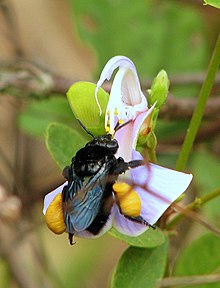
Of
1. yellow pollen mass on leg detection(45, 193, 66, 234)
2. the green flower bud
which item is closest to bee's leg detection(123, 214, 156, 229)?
yellow pollen mass on leg detection(45, 193, 66, 234)

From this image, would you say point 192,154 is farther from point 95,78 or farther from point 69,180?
point 69,180

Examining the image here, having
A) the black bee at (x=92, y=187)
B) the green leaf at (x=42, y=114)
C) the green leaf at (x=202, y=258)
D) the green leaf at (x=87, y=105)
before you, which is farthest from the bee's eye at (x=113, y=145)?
the green leaf at (x=42, y=114)

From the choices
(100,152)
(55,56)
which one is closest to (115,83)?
(100,152)

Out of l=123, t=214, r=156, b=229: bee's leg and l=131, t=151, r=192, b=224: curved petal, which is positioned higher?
l=131, t=151, r=192, b=224: curved petal

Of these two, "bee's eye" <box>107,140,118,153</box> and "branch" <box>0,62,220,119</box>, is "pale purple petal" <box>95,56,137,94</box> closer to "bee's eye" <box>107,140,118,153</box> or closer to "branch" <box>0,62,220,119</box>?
"bee's eye" <box>107,140,118,153</box>

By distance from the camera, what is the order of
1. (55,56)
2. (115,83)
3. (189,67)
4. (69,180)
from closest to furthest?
(69,180) < (115,83) < (189,67) < (55,56)

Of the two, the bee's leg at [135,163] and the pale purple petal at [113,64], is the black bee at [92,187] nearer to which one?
the bee's leg at [135,163]

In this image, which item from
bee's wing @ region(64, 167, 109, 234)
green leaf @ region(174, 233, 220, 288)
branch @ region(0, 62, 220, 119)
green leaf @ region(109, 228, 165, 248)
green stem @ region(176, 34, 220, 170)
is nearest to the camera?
→ bee's wing @ region(64, 167, 109, 234)
